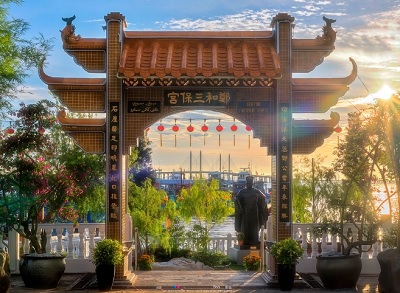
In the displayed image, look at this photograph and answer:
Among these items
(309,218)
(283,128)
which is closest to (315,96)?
(283,128)

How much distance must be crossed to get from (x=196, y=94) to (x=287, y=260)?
10.3 feet

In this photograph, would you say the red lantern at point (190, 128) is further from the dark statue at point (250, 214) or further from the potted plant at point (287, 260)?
the dark statue at point (250, 214)

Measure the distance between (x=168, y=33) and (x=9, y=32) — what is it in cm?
345

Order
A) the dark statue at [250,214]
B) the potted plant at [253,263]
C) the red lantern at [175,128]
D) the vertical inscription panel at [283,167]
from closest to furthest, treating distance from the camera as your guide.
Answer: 1. the vertical inscription panel at [283,167]
2. the red lantern at [175,128]
3. the potted plant at [253,263]
4. the dark statue at [250,214]

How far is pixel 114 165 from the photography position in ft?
36.6

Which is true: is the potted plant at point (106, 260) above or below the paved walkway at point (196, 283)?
above

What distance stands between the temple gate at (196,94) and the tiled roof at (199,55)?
0.08ft

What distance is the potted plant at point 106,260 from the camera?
1066 centimetres

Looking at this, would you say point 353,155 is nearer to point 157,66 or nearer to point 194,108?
point 194,108

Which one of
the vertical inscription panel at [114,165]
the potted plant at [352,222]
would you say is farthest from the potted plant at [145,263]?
the potted plant at [352,222]

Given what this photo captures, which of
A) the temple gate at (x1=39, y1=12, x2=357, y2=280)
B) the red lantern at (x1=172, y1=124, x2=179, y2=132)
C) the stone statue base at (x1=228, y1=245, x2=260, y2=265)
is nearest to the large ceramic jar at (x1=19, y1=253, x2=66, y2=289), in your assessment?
the temple gate at (x1=39, y1=12, x2=357, y2=280)

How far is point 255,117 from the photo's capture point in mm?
11500

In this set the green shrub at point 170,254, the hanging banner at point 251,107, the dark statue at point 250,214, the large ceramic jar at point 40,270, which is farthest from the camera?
the green shrub at point 170,254

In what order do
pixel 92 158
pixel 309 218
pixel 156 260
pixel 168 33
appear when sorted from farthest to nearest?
pixel 309 218
pixel 156 260
pixel 92 158
pixel 168 33
